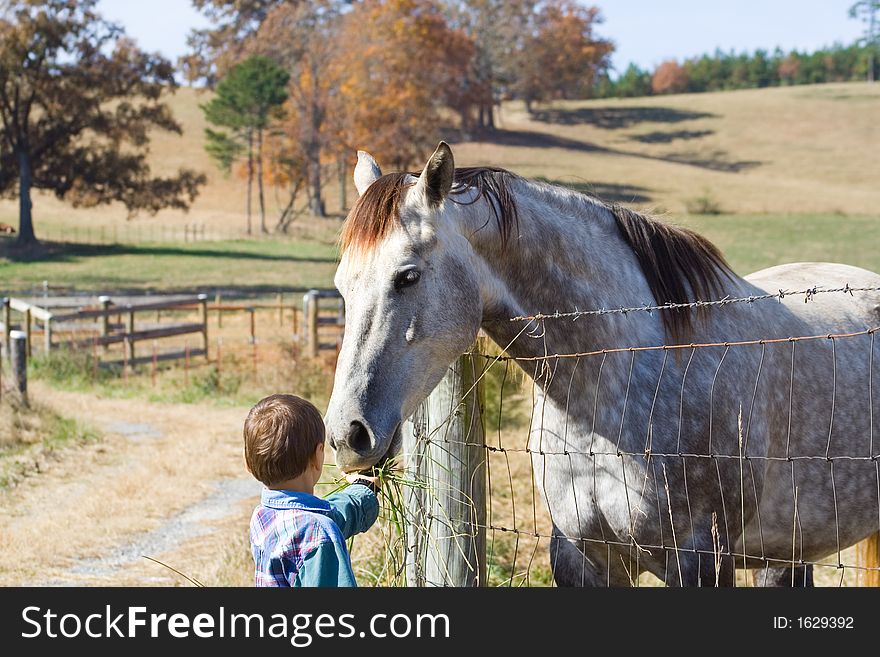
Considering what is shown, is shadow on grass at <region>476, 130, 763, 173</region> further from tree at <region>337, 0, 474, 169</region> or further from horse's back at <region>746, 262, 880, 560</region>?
horse's back at <region>746, 262, 880, 560</region>

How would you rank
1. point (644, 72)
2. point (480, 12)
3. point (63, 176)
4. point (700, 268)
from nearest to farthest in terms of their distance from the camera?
point (700, 268) < point (63, 176) < point (480, 12) < point (644, 72)

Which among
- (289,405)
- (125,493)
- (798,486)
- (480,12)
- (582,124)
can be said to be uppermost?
(480,12)

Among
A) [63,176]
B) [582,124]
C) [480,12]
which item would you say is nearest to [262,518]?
[63,176]

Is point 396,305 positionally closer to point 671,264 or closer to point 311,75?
point 671,264

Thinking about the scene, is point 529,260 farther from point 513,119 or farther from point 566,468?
point 513,119

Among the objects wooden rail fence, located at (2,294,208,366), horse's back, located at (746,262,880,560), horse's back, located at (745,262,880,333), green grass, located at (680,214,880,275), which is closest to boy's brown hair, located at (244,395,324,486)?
horse's back, located at (746,262,880,560)

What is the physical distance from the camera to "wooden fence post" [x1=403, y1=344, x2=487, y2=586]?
352cm

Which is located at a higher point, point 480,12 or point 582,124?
point 480,12

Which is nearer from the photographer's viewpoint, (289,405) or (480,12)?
(289,405)

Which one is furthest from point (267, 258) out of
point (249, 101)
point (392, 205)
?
point (392, 205)

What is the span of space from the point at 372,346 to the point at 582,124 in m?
69.6

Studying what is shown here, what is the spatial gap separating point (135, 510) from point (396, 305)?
237 inches

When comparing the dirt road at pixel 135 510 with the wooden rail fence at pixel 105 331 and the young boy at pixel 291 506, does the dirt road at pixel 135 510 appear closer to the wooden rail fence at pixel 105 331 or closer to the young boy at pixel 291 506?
the young boy at pixel 291 506

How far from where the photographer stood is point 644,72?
346ft
